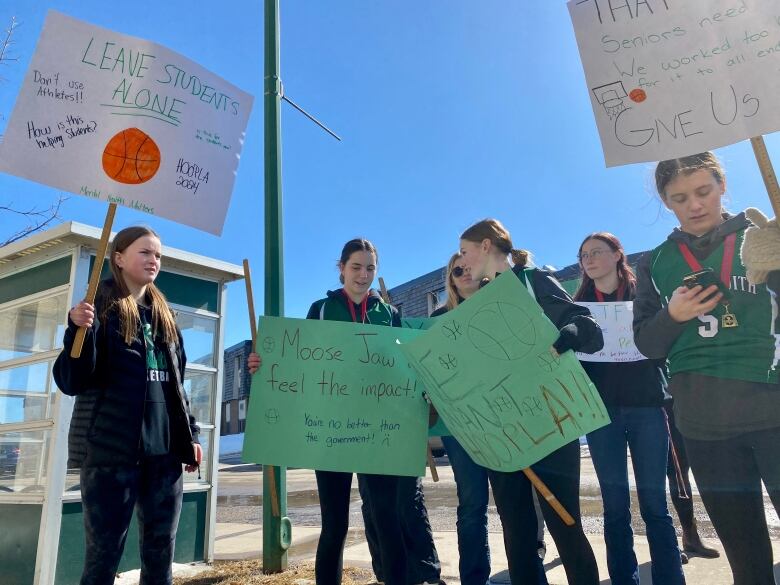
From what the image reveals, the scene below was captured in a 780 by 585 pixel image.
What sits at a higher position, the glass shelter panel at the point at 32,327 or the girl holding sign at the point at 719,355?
the glass shelter panel at the point at 32,327

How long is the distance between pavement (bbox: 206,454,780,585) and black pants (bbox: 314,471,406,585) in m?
1.31

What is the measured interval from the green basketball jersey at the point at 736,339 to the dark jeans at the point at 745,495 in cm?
20


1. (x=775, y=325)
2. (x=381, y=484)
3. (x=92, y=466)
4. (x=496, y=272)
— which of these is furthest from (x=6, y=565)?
(x=775, y=325)

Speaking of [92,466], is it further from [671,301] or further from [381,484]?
[671,301]

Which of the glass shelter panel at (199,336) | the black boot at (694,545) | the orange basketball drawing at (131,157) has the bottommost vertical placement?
the black boot at (694,545)

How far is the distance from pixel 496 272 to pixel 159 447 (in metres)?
1.62

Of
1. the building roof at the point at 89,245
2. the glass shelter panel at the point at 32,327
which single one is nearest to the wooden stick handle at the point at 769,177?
the building roof at the point at 89,245

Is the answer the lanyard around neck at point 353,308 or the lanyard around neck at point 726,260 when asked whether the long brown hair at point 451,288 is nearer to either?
the lanyard around neck at point 353,308

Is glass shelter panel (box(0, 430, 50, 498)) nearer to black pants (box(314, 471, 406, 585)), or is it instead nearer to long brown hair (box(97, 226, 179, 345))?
long brown hair (box(97, 226, 179, 345))

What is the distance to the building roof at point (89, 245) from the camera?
4.19 meters

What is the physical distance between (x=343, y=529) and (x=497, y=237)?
1.49 m

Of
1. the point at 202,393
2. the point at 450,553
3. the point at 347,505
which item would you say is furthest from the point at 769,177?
the point at 202,393

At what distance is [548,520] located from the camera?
2.26m

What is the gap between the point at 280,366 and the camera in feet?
10.3
